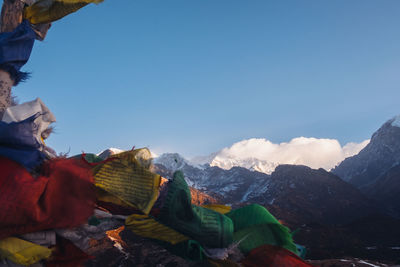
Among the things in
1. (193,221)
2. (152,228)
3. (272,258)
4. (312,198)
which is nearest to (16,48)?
(152,228)

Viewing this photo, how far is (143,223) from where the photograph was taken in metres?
2.28

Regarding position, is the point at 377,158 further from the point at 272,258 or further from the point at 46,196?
the point at 46,196

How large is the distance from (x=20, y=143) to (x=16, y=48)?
130cm

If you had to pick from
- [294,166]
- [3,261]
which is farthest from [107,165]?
[294,166]

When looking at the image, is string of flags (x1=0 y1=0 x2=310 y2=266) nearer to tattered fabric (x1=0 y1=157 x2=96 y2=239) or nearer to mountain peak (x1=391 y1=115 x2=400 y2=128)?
tattered fabric (x1=0 y1=157 x2=96 y2=239)

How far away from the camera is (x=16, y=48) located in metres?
2.72

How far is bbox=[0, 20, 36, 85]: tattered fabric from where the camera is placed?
2646mm

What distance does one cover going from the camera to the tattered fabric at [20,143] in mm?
2002

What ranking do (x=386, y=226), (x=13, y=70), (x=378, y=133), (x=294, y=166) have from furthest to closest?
(x=378, y=133)
(x=294, y=166)
(x=386, y=226)
(x=13, y=70)

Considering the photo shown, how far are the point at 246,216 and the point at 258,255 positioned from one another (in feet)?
1.17

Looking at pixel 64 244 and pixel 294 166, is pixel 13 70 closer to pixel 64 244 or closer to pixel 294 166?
pixel 64 244

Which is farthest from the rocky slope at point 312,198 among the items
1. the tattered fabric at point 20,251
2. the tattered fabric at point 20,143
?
the tattered fabric at point 20,143

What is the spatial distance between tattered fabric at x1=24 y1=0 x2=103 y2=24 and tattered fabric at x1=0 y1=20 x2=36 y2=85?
330 millimetres

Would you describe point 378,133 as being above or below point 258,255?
above
